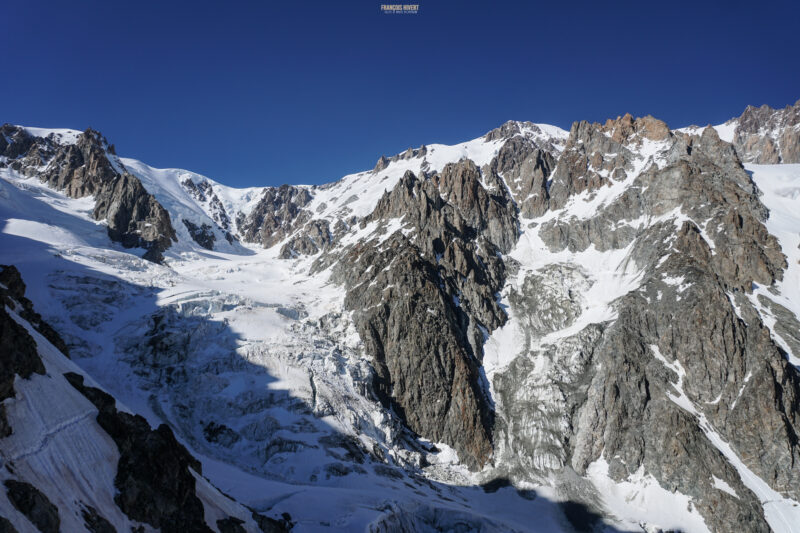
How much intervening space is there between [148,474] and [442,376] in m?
81.2

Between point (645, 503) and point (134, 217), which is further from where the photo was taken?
point (134, 217)

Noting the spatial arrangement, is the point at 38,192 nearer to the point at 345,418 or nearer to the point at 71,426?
the point at 345,418

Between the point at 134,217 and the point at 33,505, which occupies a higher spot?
the point at 134,217

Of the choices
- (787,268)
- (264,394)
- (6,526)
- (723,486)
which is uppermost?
(787,268)

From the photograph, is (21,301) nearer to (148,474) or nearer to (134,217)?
(148,474)

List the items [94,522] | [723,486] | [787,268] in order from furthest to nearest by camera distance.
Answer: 1. [787,268]
2. [723,486]
3. [94,522]

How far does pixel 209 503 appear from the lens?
40.2 meters

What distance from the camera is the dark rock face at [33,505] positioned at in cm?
2323

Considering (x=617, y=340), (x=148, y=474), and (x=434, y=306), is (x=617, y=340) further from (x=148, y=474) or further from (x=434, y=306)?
(x=148, y=474)

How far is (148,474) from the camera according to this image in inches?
1318

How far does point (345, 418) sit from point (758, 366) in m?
83.3

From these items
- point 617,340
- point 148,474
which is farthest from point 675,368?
point 148,474

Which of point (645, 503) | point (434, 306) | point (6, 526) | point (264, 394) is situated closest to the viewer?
point (6, 526)

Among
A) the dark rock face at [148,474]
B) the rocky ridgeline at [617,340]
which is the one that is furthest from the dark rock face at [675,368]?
the dark rock face at [148,474]
